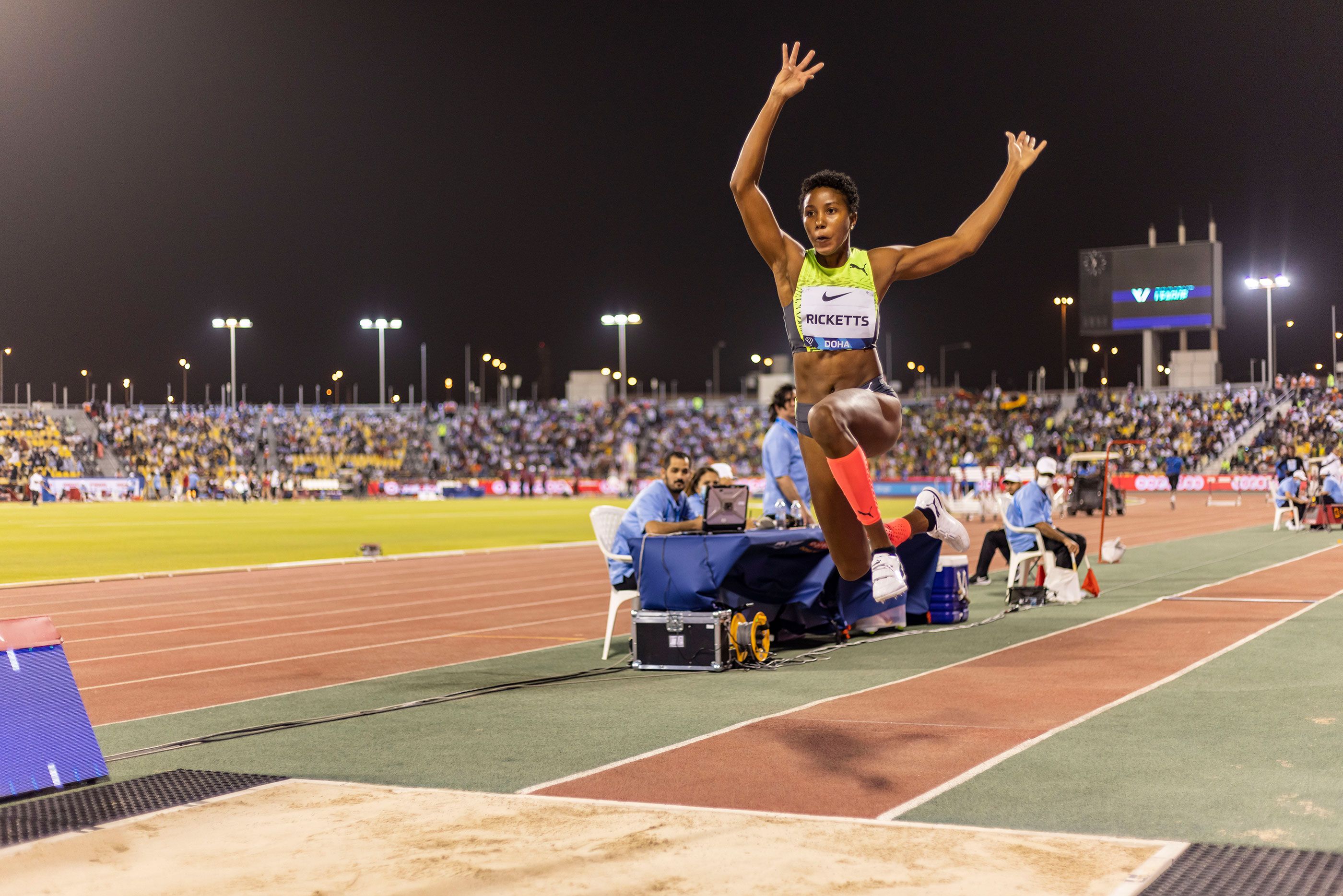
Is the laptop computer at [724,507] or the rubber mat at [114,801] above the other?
the laptop computer at [724,507]

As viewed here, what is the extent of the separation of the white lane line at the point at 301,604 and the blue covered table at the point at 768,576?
5.32 m

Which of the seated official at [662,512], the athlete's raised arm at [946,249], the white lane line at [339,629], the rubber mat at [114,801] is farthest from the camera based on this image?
the white lane line at [339,629]

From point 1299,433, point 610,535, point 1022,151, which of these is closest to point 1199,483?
point 1299,433

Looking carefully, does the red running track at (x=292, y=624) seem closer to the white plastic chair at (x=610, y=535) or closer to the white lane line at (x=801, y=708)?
the white plastic chair at (x=610, y=535)

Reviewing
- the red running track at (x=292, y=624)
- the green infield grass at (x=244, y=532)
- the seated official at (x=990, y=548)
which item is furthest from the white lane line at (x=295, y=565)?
the seated official at (x=990, y=548)

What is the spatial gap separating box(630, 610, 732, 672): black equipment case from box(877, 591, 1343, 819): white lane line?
2882 millimetres

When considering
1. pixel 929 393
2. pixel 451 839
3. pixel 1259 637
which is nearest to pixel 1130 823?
pixel 451 839

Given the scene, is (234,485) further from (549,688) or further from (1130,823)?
(1130,823)

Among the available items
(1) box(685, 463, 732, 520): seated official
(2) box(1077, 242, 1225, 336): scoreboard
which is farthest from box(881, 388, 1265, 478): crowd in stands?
(1) box(685, 463, 732, 520): seated official

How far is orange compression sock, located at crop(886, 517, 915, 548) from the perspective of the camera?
5258mm

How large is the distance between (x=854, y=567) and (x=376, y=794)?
2330 mm

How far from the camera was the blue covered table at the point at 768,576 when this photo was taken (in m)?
10.3

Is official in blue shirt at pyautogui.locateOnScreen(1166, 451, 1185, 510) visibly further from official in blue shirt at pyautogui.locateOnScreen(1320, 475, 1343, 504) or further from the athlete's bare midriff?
the athlete's bare midriff

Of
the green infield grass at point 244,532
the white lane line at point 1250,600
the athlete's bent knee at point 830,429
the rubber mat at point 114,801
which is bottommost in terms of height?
the green infield grass at point 244,532
